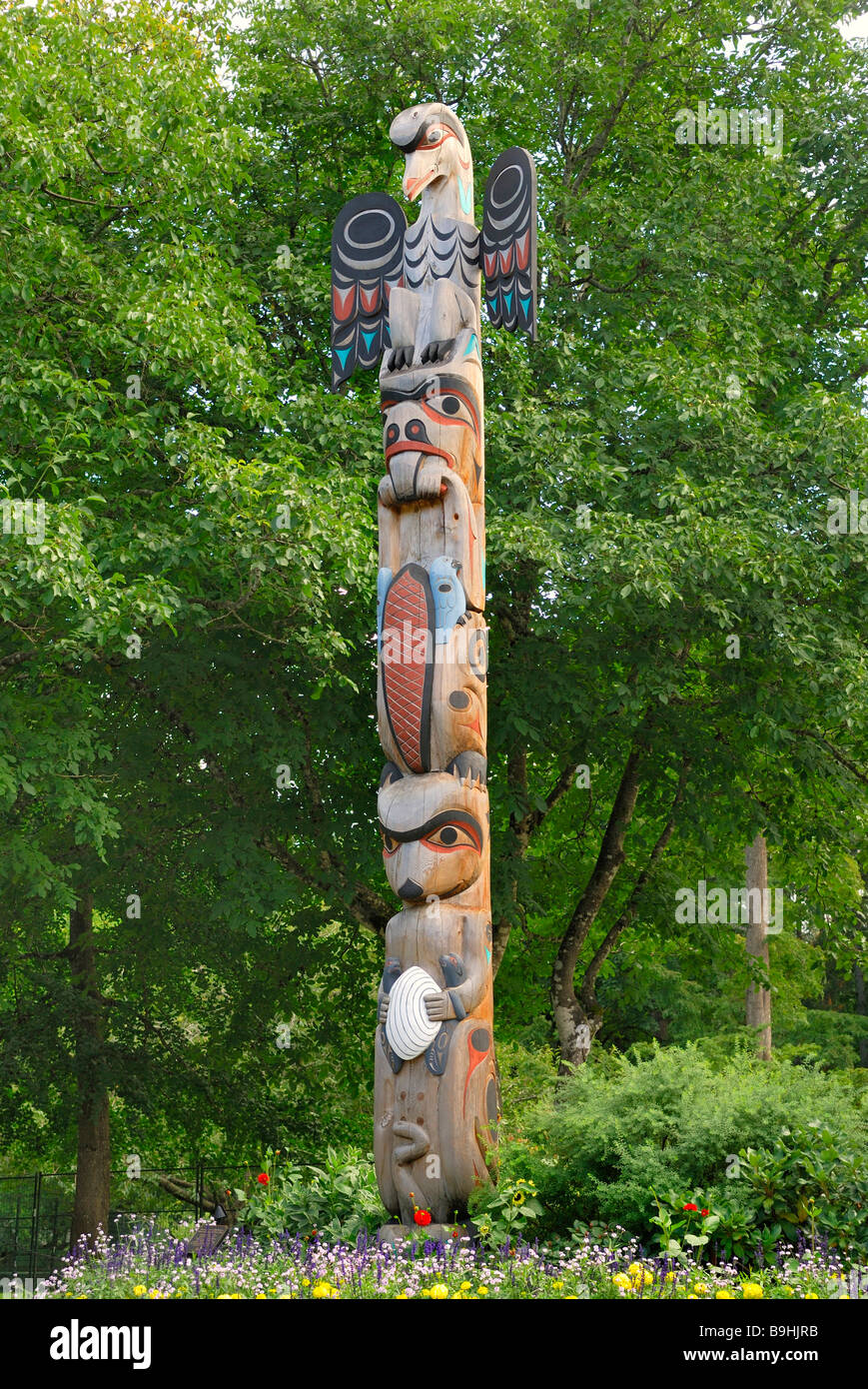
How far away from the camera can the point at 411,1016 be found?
831 centimetres

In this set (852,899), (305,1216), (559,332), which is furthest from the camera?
(852,899)

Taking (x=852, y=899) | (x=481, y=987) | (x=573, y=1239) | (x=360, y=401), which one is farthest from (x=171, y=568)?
(x=852, y=899)

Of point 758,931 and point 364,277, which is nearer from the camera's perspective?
point 364,277

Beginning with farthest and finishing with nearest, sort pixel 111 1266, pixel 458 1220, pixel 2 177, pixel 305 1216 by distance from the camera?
pixel 2 177 → pixel 305 1216 → pixel 458 1220 → pixel 111 1266

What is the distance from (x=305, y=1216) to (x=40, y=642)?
5370mm

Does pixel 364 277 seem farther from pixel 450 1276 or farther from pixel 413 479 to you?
pixel 450 1276

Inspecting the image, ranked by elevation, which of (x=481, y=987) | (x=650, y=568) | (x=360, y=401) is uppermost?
(x=360, y=401)

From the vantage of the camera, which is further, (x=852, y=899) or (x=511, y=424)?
(x=852, y=899)

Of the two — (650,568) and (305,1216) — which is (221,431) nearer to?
(650,568)

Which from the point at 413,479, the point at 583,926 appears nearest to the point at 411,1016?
the point at 413,479

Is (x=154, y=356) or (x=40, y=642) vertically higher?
(x=154, y=356)

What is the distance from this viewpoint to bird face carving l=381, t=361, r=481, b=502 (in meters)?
9.18

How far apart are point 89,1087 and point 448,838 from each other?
977cm

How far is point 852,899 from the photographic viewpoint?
1734cm
